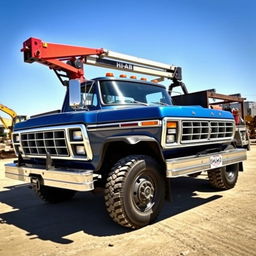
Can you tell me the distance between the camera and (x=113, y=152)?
3652 mm

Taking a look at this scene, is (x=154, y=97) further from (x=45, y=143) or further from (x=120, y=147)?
(x=45, y=143)

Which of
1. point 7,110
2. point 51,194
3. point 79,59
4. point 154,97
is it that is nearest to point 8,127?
point 7,110

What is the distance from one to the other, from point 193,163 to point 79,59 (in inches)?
202

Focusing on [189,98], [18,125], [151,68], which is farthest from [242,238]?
[151,68]

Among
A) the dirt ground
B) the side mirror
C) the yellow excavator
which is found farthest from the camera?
the yellow excavator

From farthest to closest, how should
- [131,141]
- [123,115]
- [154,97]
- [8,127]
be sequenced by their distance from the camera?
1. [8,127]
2. [154,97]
3. [123,115]
4. [131,141]

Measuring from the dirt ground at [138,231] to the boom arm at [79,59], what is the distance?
3.73 meters

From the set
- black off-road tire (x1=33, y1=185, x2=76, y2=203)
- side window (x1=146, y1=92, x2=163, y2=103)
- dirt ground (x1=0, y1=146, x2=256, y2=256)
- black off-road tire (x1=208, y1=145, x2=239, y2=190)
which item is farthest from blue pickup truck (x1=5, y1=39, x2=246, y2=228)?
black off-road tire (x1=33, y1=185, x2=76, y2=203)

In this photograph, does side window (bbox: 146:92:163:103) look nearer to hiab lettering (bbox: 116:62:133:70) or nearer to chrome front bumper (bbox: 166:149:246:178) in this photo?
chrome front bumper (bbox: 166:149:246:178)

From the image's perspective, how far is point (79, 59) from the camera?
7441 mm

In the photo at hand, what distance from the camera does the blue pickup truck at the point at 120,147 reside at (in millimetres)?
3158

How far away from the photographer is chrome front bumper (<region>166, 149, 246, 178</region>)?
3213 mm

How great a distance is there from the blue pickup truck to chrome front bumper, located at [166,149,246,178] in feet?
0.04

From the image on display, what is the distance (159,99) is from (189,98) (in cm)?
205
